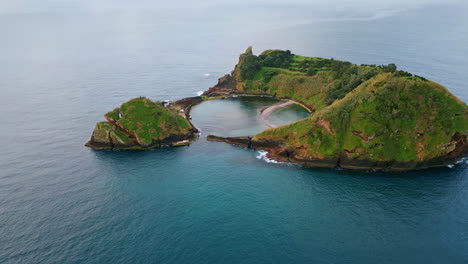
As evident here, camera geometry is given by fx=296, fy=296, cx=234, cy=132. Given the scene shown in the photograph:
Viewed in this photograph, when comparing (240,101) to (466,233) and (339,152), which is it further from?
(466,233)

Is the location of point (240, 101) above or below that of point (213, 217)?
above

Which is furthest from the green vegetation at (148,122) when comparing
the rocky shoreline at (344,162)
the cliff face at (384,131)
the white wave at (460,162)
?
the white wave at (460,162)

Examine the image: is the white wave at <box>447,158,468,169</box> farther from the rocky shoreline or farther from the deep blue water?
the deep blue water

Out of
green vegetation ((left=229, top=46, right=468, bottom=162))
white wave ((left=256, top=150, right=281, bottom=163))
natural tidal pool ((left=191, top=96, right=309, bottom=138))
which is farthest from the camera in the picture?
natural tidal pool ((left=191, top=96, right=309, bottom=138))

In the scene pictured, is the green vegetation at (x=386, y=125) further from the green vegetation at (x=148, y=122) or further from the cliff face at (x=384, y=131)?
the green vegetation at (x=148, y=122)

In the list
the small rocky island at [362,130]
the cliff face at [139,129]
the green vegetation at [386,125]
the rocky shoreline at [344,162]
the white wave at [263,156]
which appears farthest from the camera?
the cliff face at [139,129]

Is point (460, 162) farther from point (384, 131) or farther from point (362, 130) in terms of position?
point (362, 130)

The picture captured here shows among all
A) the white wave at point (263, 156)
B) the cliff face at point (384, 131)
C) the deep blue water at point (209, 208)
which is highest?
the cliff face at point (384, 131)

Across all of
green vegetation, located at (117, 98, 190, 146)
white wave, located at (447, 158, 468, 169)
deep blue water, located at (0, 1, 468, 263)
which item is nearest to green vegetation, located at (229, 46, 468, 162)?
white wave, located at (447, 158, 468, 169)

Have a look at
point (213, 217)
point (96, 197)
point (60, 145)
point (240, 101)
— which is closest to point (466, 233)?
point (213, 217)
